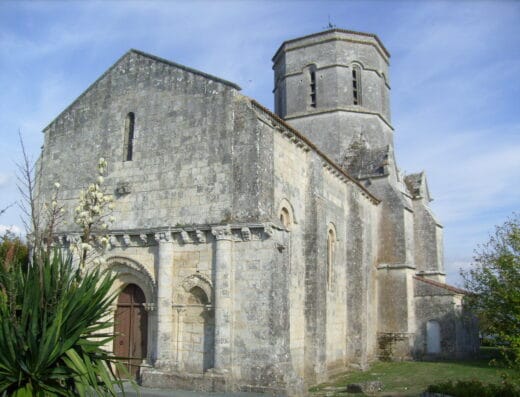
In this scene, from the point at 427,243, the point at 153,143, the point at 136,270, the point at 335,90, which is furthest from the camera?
the point at 335,90

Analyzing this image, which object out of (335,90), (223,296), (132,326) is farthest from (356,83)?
(132,326)

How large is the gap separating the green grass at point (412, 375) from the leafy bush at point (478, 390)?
87.5 inches

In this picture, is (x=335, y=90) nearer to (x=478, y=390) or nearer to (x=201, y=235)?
(x=201, y=235)

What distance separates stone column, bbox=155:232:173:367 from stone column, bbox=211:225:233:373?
1556 millimetres

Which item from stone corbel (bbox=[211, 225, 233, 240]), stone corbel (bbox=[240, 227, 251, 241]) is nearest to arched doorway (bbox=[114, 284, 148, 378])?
stone corbel (bbox=[211, 225, 233, 240])

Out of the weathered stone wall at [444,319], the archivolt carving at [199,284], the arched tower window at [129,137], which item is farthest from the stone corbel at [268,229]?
the weathered stone wall at [444,319]

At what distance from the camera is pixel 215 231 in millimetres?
13930

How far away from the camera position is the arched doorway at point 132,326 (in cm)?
1527

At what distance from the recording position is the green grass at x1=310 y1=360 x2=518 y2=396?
47.2 ft

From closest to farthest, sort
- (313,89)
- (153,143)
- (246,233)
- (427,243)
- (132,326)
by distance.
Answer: (246,233)
(132,326)
(153,143)
(427,243)
(313,89)

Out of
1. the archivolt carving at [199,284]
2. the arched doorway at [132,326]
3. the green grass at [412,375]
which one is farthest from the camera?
the arched doorway at [132,326]

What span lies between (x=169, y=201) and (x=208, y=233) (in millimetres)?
1726

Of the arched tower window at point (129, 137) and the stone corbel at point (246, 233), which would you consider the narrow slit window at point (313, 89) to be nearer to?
the arched tower window at point (129, 137)

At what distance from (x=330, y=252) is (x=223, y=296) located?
21.4ft
